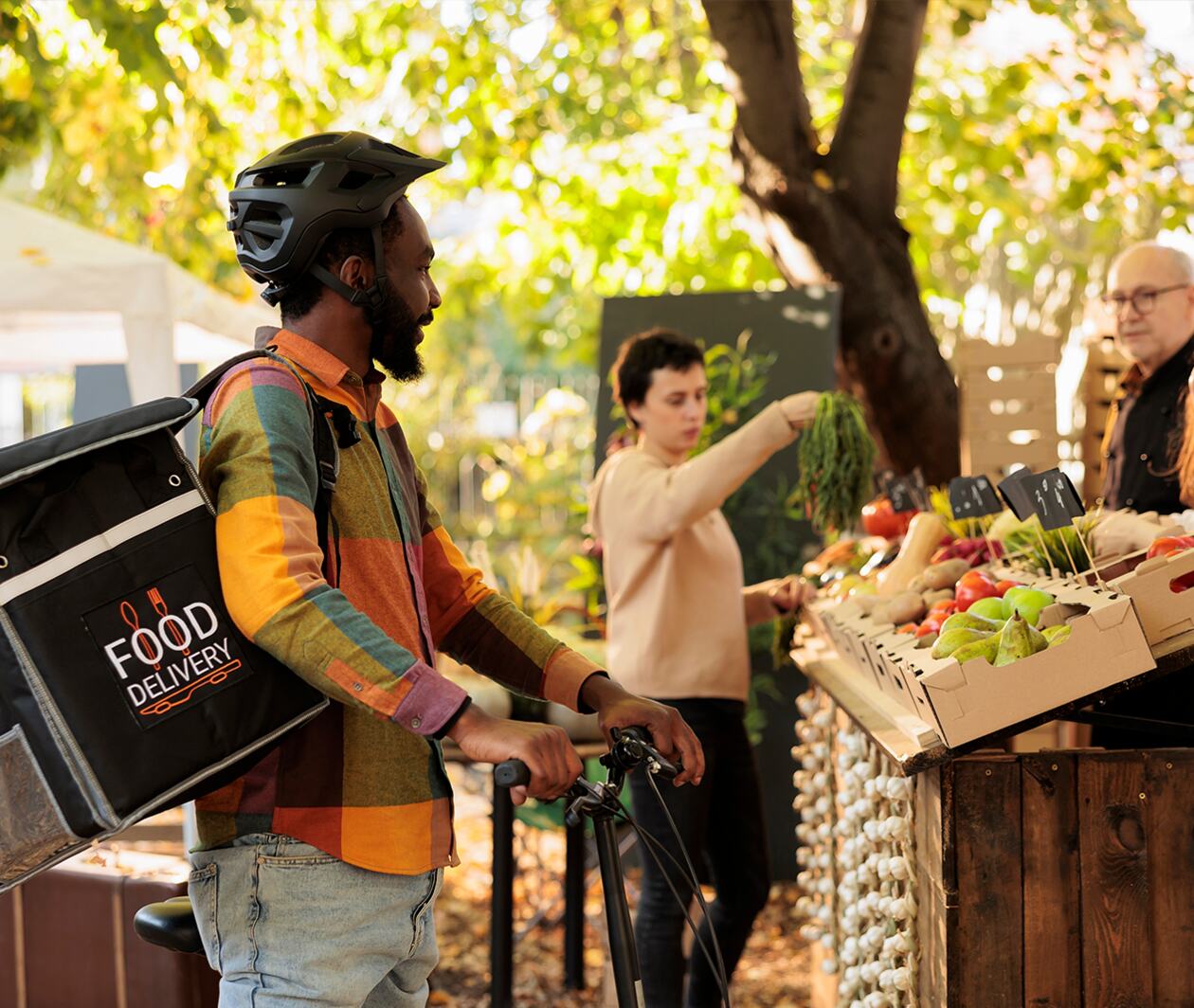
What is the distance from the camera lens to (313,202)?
6.33ft

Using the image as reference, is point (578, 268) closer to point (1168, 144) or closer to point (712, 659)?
point (1168, 144)

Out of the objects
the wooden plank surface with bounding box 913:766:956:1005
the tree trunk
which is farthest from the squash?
the tree trunk

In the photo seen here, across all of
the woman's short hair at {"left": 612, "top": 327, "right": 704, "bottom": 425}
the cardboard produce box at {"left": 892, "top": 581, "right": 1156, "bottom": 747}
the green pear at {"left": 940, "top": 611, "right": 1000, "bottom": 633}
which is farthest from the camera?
the woman's short hair at {"left": 612, "top": 327, "right": 704, "bottom": 425}

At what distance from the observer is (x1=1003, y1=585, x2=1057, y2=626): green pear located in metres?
2.53

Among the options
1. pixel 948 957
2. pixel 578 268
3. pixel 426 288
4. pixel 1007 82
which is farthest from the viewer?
pixel 578 268

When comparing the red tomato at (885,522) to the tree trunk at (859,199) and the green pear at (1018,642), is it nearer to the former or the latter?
the tree trunk at (859,199)

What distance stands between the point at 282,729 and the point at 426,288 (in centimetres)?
66

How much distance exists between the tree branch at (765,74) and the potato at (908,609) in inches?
→ 131

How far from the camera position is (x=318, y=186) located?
1.94 m

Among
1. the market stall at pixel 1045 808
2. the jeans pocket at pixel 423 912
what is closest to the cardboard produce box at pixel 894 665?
the market stall at pixel 1045 808

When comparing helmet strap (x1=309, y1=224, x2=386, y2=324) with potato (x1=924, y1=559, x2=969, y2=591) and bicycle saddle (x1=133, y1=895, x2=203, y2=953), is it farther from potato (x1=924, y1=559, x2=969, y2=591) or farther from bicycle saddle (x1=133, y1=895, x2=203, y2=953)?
potato (x1=924, y1=559, x2=969, y2=591)

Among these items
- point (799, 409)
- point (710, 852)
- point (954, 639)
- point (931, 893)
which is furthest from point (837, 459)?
point (931, 893)

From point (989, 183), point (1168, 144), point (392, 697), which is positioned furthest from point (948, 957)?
point (989, 183)

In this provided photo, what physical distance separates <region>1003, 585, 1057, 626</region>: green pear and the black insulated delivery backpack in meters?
1.36
